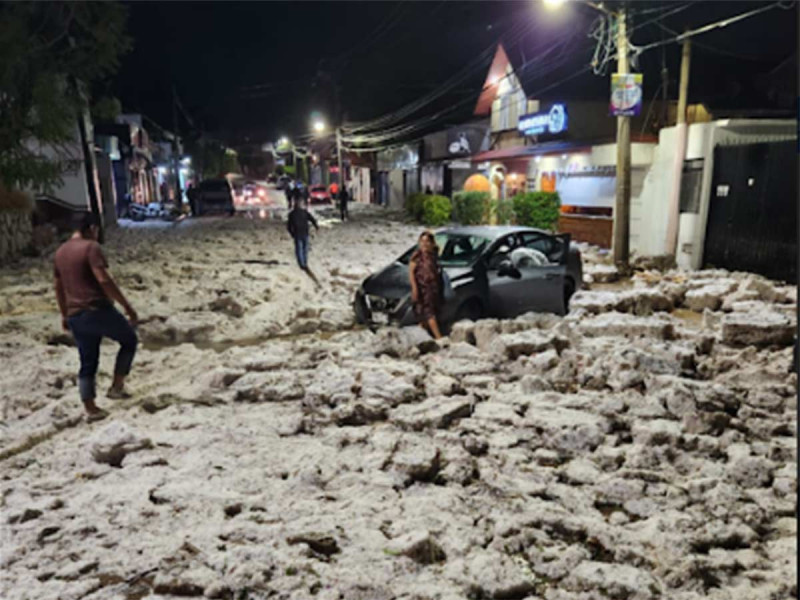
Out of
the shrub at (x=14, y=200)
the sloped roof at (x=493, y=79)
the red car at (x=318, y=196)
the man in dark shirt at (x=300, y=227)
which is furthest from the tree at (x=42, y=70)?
the red car at (x=318, y=196)

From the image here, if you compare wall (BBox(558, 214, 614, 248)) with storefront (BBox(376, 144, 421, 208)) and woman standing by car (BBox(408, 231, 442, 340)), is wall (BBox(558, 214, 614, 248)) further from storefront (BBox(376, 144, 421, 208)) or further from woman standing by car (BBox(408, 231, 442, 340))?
storefront (BBox(376, 144, 421, 208))

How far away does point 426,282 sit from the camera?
293 inches

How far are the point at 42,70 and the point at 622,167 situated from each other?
14482 mm

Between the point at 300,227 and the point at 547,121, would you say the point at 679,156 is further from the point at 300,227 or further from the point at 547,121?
the point at 300,227

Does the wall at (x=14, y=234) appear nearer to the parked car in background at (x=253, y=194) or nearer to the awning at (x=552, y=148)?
the awning at (x=552, y=148)

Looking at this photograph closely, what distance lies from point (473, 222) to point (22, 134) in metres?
15.5

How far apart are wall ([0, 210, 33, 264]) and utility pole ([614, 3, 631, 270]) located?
15297 mm

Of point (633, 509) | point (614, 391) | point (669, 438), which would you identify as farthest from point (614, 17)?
point (633, 509)

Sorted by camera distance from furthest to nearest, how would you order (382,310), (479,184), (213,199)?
(213,199), (479,184), (382,310)

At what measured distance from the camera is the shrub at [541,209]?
1898 centimetres

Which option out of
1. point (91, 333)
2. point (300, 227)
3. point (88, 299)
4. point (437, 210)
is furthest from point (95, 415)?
point (437, 210)

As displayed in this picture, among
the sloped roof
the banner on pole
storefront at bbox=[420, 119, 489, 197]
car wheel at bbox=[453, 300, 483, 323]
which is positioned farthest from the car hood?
storefront at bbox=[420, 119, 489, 197]

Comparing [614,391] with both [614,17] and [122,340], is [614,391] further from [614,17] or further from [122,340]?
[614,17]

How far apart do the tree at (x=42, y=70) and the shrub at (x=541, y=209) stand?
12878mm
